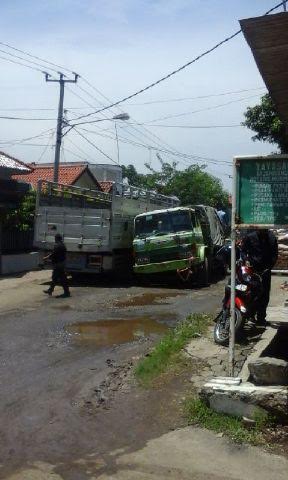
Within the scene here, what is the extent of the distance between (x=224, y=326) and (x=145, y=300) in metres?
5.27

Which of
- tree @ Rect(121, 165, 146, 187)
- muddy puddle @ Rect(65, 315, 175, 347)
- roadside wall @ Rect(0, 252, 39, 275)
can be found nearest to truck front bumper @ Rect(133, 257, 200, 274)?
muddy puddle @ Rect(65, 315, 175, 347)

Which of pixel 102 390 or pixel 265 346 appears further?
pixel 265 346

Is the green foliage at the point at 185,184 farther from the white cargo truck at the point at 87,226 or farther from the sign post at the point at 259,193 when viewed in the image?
the sign post at the point at 259,193

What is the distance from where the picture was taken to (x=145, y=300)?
13.1 metres

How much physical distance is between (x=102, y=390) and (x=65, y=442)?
1.45 m

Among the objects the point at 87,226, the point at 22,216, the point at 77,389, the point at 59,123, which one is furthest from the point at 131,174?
the point at 77,389

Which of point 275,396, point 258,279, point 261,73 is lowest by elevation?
point 275,396

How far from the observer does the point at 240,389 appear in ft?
17.7

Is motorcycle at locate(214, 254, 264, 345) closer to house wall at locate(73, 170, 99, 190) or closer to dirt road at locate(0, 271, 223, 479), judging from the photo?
dirt road at locate(0, 271, 223, 479)

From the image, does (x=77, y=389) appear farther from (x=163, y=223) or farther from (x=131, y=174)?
(x=131, y=174)

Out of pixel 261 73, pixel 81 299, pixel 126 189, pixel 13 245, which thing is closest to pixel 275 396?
pixel 261 73

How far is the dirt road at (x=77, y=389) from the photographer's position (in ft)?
15.3

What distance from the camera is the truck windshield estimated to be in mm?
15438

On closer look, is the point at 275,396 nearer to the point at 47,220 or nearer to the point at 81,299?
the point at 81,299
